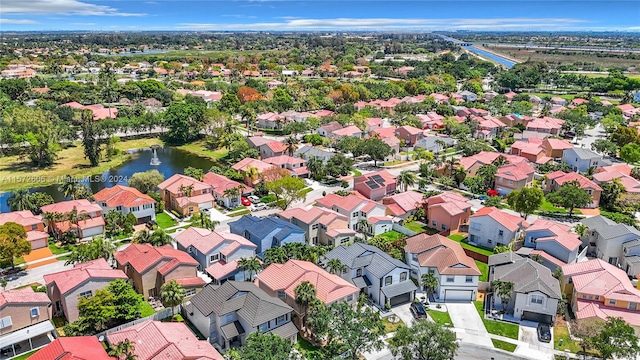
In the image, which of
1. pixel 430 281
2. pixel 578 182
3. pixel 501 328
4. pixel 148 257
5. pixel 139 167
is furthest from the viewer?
pixel 139 167

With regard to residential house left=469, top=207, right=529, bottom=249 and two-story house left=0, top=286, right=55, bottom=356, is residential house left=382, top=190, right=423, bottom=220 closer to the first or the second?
residential house left=469, top=207, right=529, bottom=249

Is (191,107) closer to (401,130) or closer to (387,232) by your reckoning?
(401,130)

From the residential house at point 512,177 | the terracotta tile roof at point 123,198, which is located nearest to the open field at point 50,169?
the terracotta tile roof at point 123,198

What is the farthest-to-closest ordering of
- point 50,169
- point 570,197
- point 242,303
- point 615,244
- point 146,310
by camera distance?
point 50,169, point 570,197, point 615,244, point 146,310, point 242,303

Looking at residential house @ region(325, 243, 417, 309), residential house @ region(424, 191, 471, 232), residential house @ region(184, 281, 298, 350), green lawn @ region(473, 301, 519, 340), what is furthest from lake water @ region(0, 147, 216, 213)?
green lawn @ region(473, 301, 519, 340)

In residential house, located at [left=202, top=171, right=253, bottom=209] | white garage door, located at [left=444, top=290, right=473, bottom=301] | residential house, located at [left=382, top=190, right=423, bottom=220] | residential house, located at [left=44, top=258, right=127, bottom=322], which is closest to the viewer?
residential house, located at [left=44, top=258, right=127, bottom=322]

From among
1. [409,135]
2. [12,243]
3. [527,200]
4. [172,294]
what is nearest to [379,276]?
[172,294]

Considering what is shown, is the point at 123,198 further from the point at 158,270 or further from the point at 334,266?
the point at 334,266
